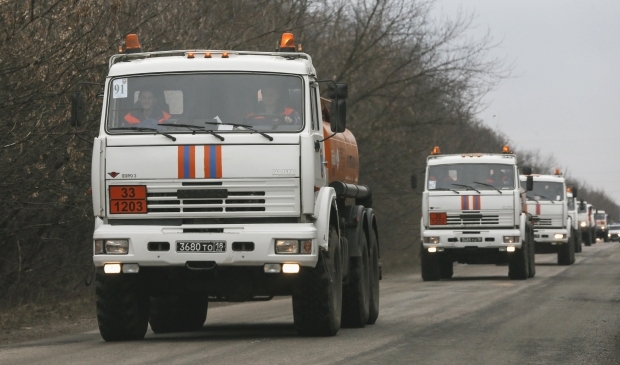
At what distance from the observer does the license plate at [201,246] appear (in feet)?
36.6

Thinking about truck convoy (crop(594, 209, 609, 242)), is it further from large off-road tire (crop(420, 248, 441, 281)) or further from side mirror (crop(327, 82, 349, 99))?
side mirror (crop(327, 82, 349, 99))

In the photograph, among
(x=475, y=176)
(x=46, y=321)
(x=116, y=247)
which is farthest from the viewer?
(x=475, y=176)

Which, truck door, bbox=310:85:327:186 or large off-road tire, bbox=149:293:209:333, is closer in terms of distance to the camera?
truck door, bbox=310:85:327:186

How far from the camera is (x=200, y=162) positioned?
1116 centimetres

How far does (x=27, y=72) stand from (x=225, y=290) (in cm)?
498

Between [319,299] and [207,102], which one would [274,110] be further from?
[319,299]

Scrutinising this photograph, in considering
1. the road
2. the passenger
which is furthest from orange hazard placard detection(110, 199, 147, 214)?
the road

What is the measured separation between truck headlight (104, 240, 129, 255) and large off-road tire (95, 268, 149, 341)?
35 centimetres

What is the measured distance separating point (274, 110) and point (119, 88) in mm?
1542

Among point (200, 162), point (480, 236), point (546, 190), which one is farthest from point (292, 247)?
point (546, 190)

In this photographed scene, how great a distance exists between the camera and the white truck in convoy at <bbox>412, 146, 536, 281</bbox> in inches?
981

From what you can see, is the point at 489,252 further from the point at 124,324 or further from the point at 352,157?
the point at 124,324

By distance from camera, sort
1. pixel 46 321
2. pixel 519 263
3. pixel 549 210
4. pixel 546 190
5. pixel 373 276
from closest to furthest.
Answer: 1. pixel 373 276
2. pixel 46 321
3. pixel 519 263
4. pixel 546 190
5. pixel 549 210

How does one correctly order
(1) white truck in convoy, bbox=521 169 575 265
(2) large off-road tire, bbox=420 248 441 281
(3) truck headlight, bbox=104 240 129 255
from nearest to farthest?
(3) truck headlight, bbox=104 240 129 255
(2) large off-road tire, bbox=420 248 441 281
(1) white truck in convoy, bbox=521 169 575 265
